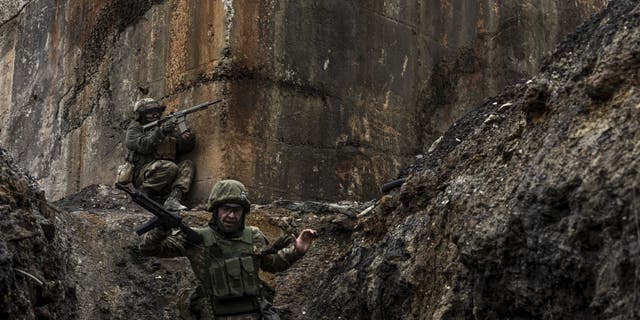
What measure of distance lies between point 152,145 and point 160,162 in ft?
0.56

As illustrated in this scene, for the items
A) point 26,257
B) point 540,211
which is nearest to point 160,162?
point 26,257

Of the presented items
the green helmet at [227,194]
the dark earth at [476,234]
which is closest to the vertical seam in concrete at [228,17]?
the dark earth at [476,234]

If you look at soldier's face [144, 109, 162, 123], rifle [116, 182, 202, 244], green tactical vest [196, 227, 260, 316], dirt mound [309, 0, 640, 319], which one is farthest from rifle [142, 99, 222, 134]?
rifle [116, 182, 202, 244]

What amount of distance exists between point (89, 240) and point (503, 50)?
540 cm

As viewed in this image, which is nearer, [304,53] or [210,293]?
[210,293]

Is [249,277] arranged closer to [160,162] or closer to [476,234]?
[476,234]

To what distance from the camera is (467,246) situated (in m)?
6.72

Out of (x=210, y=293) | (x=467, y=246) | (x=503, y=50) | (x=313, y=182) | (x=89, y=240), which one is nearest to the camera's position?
(x=467, y=246)

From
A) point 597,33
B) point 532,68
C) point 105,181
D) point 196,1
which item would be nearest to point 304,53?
point 196,1

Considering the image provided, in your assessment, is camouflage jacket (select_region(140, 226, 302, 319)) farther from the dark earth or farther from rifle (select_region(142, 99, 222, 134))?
rifle (select_region(142, 99, 222, 134))

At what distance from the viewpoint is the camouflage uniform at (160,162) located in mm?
10844

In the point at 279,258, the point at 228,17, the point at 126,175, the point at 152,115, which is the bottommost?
the point at 279,258

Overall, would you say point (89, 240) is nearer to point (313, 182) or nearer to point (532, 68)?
point (313, 182)

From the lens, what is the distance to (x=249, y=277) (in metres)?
7.82
